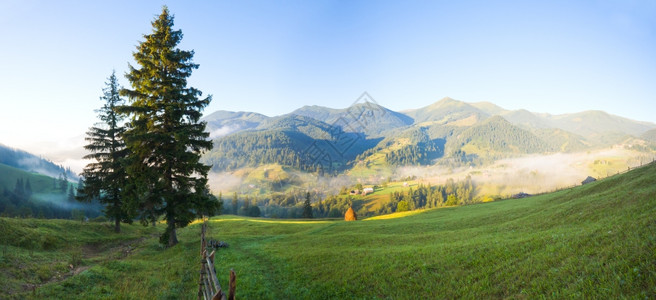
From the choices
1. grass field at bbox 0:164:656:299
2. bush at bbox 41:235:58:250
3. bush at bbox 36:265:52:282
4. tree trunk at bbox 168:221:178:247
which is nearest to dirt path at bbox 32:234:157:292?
grass field at bbox 0:164:656:299

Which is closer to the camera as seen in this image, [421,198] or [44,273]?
[44,273]

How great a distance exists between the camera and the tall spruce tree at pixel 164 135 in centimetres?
2372

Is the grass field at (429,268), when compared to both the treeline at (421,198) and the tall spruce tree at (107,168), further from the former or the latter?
the treeline at (421,198)

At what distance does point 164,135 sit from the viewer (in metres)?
23.9

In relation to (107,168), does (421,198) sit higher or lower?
lower

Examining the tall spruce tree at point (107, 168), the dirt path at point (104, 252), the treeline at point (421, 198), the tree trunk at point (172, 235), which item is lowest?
the treeline at point (421, 198)

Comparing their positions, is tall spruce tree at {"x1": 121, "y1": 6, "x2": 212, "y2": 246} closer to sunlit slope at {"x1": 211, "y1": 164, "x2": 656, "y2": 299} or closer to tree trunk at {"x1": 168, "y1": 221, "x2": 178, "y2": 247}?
tree trunk at {"x1": 168, "y1": 221, "x2": 178, "y2": 247}

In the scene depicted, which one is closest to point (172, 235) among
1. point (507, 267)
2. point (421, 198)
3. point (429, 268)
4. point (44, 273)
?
point (44, 273)

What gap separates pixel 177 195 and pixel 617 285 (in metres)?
27.6

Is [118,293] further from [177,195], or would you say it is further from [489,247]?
[489,247]

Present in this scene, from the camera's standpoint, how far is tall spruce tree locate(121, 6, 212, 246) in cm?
2372

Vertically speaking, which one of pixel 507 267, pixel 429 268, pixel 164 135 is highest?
pixel 164 135

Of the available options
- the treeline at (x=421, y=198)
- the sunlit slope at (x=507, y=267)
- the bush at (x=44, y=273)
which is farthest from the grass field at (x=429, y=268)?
the treeline at (x=421, y=198)

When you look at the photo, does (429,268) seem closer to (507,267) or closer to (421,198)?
(507,267)
